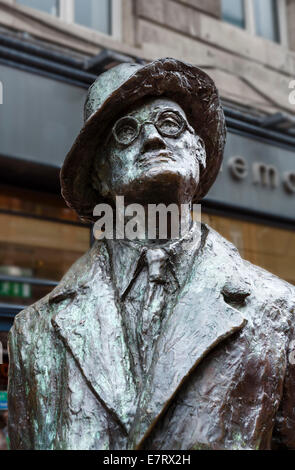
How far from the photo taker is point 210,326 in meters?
2.46

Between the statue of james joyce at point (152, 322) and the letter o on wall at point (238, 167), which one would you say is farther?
the letter o on wall at point (238, 167)

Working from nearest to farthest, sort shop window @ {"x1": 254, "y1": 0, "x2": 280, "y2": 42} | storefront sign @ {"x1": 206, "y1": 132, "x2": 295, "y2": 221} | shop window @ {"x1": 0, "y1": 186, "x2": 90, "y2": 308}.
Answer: shop window @ {"x1": 0, "y1": 186, "x2": 90, "y2": 308}, storefront sign @ {"x1": 206, "y1": 132, "x2": 295, "y2": 221}, shop window @ {"x1": 254, "y1": 0, "x2": 280, "y2": 42}

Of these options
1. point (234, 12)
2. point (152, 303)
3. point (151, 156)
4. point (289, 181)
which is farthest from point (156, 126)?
point (234, 12)

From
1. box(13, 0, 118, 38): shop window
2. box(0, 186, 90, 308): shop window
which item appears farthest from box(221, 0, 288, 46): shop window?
box(0, 186, 90, 308): shop window

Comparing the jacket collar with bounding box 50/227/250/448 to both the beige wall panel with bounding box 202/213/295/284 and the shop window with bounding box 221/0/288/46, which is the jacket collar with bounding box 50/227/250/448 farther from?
the shop window with bounding box 221/0/288/46

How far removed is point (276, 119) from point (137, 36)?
1.79 meters

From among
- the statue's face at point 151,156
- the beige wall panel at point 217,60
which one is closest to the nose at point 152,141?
the statue's face at point 151,156

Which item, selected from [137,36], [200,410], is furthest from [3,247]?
[200,410]

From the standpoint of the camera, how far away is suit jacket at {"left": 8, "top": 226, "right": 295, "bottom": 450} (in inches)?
91.6

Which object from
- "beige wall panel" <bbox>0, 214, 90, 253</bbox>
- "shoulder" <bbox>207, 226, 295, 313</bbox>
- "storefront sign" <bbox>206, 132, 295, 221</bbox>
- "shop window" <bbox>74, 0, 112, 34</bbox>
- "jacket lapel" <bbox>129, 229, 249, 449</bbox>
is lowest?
"jacket lapel" <bbox>129, 229, 249, 449</bbox>

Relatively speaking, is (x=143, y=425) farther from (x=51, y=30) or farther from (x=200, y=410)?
(x=51, y=30)

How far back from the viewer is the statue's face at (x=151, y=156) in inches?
107

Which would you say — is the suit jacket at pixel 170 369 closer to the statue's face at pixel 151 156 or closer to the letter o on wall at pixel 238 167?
the statue's face at pixel 151 156

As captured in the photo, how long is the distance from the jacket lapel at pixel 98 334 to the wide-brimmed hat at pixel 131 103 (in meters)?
0.32
